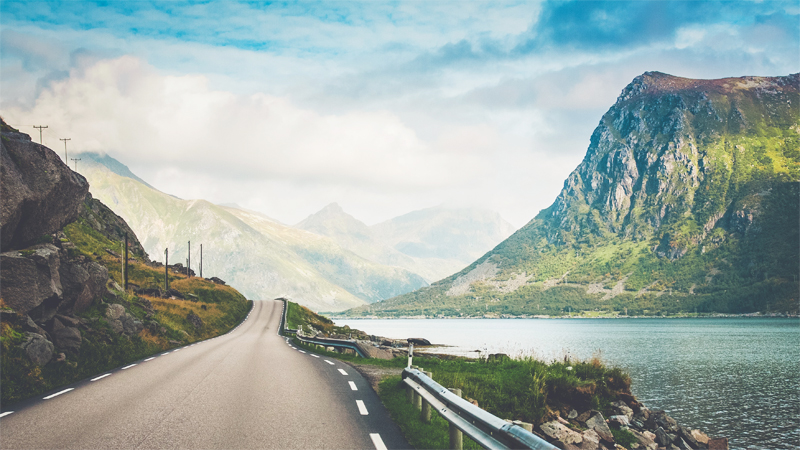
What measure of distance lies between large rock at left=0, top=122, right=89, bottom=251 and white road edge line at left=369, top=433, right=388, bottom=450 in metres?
14.3

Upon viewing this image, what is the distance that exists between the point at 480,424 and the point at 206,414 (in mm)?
6204

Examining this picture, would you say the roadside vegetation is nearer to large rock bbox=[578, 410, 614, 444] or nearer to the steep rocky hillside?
large rock bbox=[578, 410, 614, 444]

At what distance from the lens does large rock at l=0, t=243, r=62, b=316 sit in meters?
16.6

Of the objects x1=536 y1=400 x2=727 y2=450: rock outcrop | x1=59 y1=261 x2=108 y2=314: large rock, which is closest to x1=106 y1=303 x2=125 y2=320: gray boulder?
x1=59 y1=261 x2=108 y2=314: large rock

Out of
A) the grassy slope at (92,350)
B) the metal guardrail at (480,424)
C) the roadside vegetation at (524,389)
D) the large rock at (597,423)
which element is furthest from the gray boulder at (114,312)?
the large rock at (597,423)

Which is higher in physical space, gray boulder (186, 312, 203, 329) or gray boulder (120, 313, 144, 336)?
gray boulder (120, 313, 144, 336)

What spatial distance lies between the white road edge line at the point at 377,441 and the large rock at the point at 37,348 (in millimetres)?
11448

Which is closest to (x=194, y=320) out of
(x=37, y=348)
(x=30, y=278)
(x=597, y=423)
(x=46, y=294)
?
(x=46, y=294)

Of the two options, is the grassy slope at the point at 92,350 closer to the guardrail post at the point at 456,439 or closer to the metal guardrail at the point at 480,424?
the metal guardrail at the point at 480,424

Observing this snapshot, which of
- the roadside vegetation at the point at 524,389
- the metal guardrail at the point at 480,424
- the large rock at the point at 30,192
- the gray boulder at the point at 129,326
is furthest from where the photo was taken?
the gray boulder at the point at 129,326

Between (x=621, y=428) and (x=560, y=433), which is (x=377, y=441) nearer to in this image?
(x=560, y=433)

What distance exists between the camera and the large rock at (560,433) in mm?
14680

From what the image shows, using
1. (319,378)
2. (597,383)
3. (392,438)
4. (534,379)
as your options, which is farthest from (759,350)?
(392,438)

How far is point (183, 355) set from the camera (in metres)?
24.9
